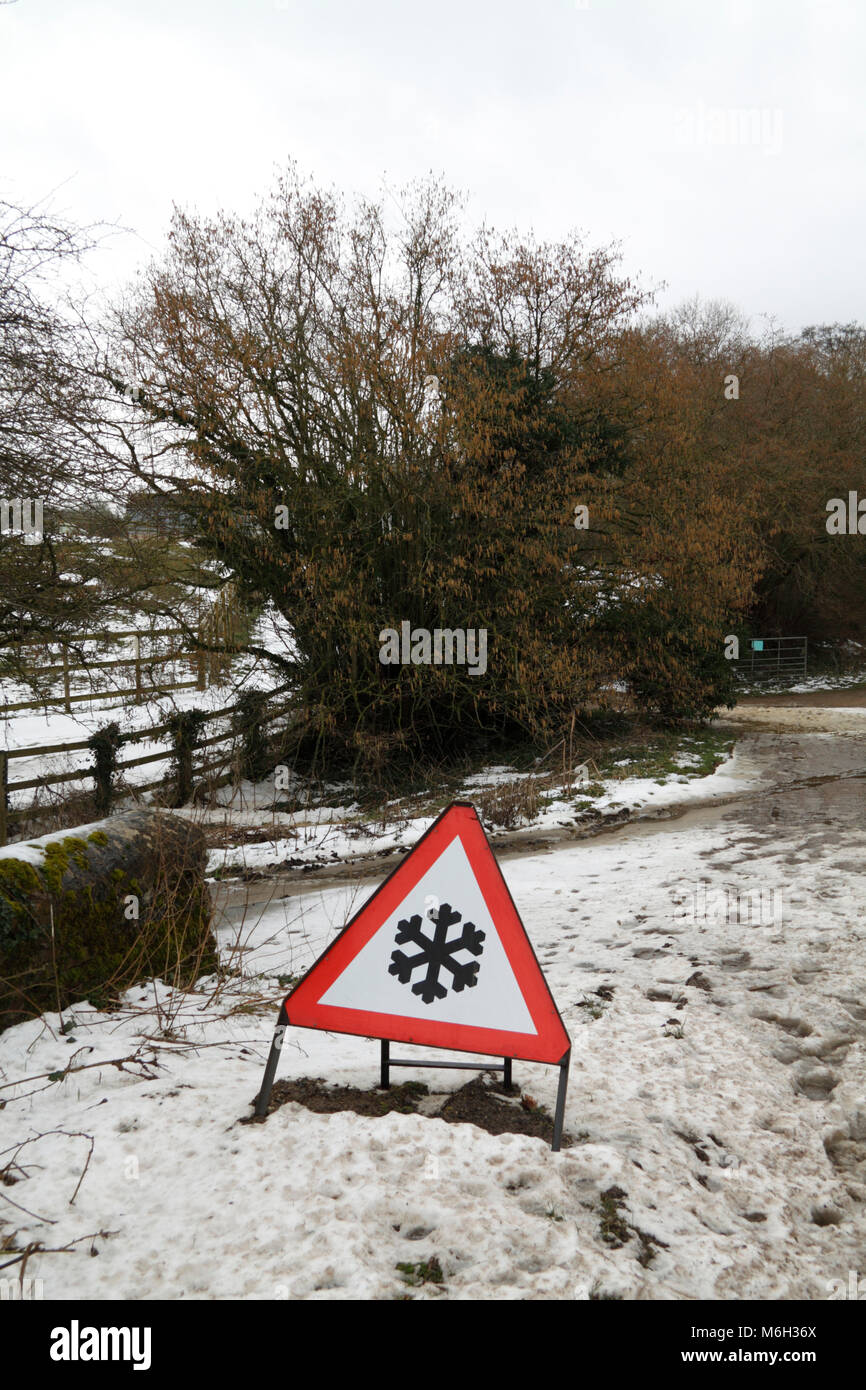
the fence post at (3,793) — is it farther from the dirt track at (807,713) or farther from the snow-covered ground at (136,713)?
the dirt track at (807,713)

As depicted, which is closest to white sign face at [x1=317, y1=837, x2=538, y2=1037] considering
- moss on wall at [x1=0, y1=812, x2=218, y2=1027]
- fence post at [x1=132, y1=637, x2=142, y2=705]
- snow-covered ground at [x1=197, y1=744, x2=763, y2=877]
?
moss on wall at [x1=0, y1=812, x2=218, y2=1027]

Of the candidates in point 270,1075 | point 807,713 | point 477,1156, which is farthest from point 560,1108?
point 807,713

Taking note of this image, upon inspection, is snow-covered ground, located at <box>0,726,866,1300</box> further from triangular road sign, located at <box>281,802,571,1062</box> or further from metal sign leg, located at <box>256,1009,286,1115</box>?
triangular road sign, located at <box>281,802,571,1062</box>

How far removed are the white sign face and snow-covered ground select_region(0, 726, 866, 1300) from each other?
1.39ft

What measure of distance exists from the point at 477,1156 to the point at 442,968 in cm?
67

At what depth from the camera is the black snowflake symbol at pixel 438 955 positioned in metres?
3.48

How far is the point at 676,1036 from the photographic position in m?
4.43

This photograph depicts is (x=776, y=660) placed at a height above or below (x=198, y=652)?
below

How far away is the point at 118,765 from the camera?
1375 cm

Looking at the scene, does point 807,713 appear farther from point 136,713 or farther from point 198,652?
point 136,713

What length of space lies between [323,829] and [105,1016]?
7372 mm

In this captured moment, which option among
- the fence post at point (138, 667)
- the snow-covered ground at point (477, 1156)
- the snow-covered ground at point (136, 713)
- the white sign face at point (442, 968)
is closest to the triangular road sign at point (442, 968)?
the white sign face at point (442, 968)
